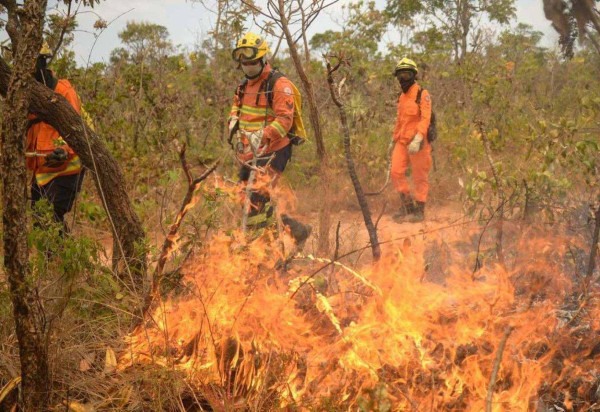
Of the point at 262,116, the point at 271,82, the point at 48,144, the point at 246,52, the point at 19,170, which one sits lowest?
the point at 19,170

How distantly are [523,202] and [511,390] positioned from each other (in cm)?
246

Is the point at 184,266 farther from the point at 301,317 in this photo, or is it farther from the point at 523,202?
the point at 523,202

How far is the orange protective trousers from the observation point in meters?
6.34

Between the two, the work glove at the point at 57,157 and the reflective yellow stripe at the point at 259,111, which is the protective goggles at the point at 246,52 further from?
the work glove at the point at 57,157

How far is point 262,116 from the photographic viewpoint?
471cm

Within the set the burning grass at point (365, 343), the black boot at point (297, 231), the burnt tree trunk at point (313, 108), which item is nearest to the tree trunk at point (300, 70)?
the burnt tree trunk at point (313, 108)

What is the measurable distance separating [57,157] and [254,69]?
1724 millimetres

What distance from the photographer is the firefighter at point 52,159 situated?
3912 millimetres

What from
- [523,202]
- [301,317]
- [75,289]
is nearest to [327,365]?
→ [301,317]

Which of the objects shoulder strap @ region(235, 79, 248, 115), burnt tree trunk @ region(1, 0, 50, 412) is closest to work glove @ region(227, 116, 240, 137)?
shoulder strap @ region(235, 79, 248, 115)

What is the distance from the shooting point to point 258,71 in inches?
184

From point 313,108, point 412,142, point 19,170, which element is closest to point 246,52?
point 313,108

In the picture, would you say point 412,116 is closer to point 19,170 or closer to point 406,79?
point 406,79

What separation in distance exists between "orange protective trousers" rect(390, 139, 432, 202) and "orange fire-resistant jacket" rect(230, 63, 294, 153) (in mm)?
2127
